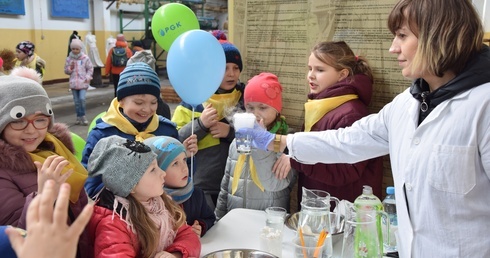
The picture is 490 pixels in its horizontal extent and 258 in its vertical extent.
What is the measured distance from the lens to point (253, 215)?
2016 mm

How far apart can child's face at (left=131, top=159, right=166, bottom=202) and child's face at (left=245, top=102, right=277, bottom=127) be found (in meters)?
0.85

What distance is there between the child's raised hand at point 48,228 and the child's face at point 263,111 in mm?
1510

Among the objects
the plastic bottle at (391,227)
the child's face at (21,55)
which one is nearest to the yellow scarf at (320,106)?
the plastic bottle at (391,227)

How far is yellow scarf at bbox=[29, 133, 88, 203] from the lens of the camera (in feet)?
5.18

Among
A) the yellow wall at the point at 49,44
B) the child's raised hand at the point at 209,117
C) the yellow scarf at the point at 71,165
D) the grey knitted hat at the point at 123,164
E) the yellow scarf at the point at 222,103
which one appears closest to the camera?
the grey knitted hat at the point at 123,164

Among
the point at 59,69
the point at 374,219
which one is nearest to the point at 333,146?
the point at 374,219

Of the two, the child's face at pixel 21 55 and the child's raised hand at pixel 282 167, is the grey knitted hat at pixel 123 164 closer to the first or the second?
the child's raised hand at pixel 282 167

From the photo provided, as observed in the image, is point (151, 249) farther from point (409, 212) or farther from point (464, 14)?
point (464, 14)

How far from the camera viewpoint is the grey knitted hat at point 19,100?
1521mm

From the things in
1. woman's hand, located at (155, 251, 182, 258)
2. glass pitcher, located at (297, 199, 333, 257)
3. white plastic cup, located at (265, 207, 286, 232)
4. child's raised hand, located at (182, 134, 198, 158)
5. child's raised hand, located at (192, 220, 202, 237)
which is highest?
child's raised hand, located at (182, 134, 198, 158)

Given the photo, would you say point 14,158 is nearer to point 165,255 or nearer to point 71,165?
point 71,165

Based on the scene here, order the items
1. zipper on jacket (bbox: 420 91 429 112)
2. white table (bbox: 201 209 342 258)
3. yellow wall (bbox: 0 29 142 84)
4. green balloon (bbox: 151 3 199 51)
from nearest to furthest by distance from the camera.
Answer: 1. zipper on jacket (bbox: 420 91 429 112)
2. white table (bbox: 201 209 342 258)
3. green balloon (bbox: 151 3 199 51)
4. yellow wall (bbox: 0 29 142 84)

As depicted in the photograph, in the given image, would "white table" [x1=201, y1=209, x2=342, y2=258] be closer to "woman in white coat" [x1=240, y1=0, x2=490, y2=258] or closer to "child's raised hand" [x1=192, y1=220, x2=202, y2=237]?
"child's raised hand" [x1=192, y1=220, x2=202, y2=237]

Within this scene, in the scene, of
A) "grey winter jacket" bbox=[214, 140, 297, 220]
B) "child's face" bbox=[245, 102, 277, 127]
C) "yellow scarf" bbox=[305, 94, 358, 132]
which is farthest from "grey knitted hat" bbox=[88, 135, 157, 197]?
"yellow scarf" bbox=[305, 94, 358, 132]
